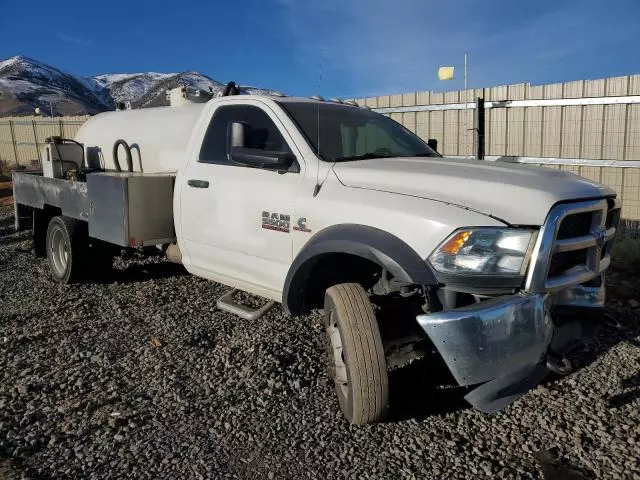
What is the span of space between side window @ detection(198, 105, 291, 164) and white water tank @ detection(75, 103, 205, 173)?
1.66 ft

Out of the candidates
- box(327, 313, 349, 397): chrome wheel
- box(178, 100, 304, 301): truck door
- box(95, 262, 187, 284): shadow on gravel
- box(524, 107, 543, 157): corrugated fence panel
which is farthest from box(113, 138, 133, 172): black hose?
box(524, 107, 543, 157): corrugated fence panel

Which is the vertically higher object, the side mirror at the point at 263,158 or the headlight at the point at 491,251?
the side mirror at the point at 263,158

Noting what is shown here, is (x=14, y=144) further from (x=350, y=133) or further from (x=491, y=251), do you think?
(x=491, y=251)

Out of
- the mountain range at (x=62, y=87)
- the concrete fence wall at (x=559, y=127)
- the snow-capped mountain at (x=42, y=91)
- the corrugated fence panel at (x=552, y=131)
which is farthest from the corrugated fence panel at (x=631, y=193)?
the mountain range at (x=62, y=87)

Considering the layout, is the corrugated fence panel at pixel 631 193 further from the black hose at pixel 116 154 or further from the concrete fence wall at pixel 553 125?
the black hose at pixel 116 154

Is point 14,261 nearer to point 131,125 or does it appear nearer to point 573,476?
point 131,125

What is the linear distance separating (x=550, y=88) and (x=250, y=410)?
8.22 meters

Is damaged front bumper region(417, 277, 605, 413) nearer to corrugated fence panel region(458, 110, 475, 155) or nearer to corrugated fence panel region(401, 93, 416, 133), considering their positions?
corrugated fence panel region(458, 110, 475, 155)

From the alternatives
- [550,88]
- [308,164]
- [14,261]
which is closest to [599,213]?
[308,164]

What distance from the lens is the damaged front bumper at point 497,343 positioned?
8.66 feet

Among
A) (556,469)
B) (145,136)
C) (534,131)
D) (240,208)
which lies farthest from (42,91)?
(556,469)

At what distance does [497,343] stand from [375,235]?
2.88 ft

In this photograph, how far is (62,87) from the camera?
8788cm

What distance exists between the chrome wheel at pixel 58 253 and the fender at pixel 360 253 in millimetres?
3863
